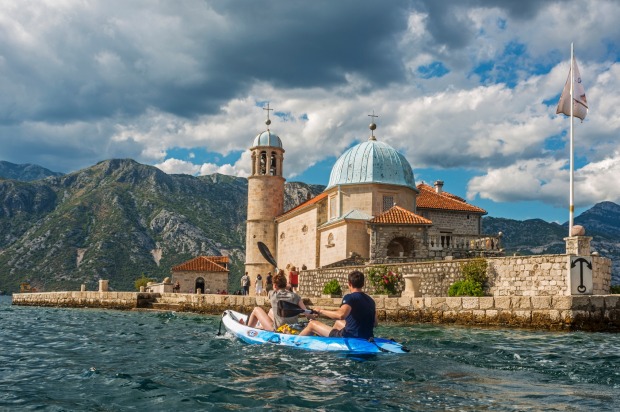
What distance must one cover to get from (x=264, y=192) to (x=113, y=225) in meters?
90.7

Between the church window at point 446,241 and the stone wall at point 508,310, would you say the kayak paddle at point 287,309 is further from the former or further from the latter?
the church window at point 446,241

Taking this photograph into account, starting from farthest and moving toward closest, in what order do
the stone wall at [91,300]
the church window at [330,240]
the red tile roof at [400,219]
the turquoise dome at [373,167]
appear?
the turquoise dome at [373,167] → the church window at [330,240] → the stone wall at [91,300] → the red tile roof at [400,219]

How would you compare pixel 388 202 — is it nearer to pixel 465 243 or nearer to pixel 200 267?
pixel 465 243

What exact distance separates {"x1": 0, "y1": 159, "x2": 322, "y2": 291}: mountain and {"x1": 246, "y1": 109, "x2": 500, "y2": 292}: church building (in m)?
74.8

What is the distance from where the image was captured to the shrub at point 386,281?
24.4m

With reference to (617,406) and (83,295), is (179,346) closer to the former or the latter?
(617,406)

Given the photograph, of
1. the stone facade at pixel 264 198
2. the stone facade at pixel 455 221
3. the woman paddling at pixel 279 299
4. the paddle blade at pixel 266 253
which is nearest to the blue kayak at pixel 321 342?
the woman paddling at pixel 279 299

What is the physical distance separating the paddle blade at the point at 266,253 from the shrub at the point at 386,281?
19649 mm

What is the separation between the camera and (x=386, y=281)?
80.1 ft

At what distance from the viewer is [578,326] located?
16438mm

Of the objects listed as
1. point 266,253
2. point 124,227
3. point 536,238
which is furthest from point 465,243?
point 536,238

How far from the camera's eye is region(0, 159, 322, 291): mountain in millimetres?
115312

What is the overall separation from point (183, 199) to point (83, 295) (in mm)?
128322

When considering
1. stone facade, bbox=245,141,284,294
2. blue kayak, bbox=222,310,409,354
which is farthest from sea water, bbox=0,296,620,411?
stone facade, bbox=245,141,284,294
